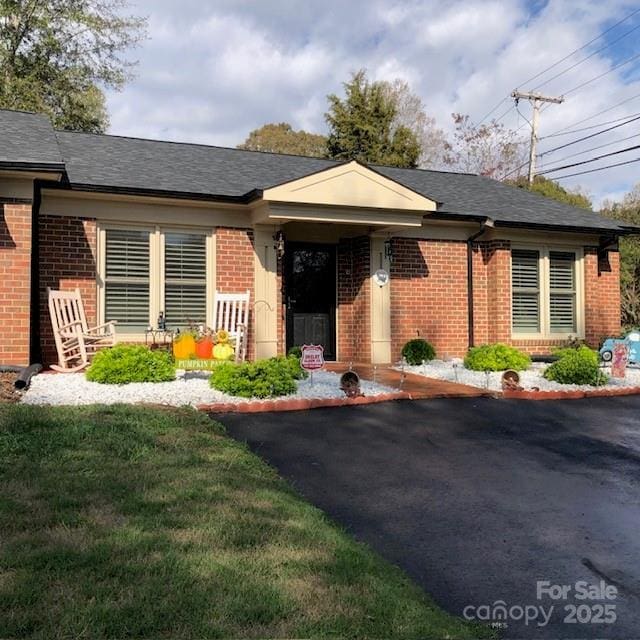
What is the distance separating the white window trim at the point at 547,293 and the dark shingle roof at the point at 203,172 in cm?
56

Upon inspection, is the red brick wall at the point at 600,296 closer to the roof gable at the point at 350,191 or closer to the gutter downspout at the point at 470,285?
the gutter downspout at the point at 470,285

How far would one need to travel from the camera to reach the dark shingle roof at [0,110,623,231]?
32.9ft

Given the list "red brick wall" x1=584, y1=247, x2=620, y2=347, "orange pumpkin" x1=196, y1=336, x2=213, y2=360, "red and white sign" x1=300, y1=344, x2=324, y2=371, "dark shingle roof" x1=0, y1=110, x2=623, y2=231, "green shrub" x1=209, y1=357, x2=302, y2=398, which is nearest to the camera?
"green shrub" x1=209, y1=357, x2=302, y2=398

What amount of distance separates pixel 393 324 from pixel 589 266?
4570mm

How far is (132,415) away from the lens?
5.94 meters

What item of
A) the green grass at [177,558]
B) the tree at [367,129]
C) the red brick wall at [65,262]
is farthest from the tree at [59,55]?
the green grass at [177,558]

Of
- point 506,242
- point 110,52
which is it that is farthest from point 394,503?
point 110,52

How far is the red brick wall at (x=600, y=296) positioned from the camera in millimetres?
13547

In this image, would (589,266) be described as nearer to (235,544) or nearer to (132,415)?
(132,415)

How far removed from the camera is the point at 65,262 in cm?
1001

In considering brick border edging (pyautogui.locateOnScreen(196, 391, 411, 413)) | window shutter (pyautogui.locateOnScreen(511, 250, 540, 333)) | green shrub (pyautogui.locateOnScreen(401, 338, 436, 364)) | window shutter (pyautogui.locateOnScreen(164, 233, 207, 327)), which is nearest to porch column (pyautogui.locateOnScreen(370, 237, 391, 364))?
green shrub (pyautogui.locateOnScreen(401, 338, 436, 364))

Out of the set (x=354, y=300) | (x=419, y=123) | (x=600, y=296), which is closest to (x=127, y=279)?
(x=354, y=300)

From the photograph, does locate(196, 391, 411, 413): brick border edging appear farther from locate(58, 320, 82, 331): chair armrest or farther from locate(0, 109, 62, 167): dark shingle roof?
locate(0, 109, 62, 167): dark shingle roof

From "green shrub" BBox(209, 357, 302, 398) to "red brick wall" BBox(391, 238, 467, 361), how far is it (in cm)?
489
